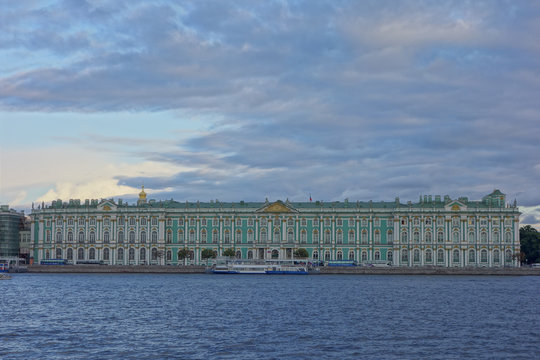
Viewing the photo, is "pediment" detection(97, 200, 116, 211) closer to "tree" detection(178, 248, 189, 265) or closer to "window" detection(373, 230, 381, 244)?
"tree" detection(178, 248, 189, 265)

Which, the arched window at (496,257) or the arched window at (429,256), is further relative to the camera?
the arched window at (429,256)

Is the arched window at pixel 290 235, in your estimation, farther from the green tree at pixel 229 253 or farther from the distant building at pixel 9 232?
the distant building at pixel 9 232

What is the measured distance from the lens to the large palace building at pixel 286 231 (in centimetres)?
10531

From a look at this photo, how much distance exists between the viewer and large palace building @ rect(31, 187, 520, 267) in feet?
346

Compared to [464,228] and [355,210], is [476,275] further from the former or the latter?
[355,210]

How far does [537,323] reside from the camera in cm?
4069

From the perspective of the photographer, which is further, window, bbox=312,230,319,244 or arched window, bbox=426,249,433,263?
window, bbox=312,230,319,244

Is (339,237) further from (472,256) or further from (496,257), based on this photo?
(496,257)

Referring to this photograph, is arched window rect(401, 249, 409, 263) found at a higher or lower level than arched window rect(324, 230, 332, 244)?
lower

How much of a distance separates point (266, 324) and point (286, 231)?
70.7 m

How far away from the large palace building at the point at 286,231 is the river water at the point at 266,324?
44.1 metres

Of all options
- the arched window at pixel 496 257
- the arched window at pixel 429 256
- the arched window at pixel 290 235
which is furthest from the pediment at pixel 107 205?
the arched window at pixel 496 257

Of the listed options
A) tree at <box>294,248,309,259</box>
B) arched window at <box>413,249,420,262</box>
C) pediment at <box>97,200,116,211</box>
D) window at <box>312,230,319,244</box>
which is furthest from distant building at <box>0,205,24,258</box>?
arched window at <box>413,249,420,262</box>

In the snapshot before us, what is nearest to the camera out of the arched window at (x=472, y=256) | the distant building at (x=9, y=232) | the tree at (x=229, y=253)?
the arched window at (x=472, y=256)
